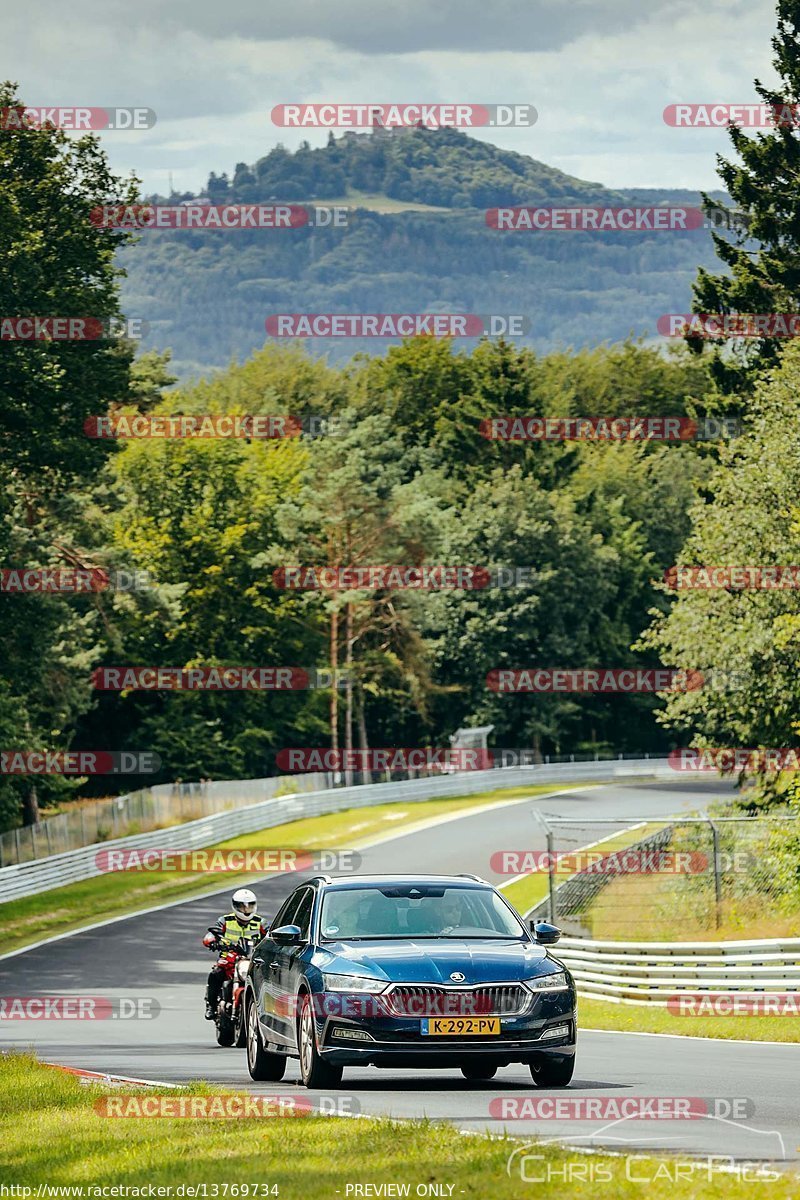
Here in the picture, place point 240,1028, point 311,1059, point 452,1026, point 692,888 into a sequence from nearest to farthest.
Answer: point 452,1026, point 311,1059, point 240,1028, point 692,888

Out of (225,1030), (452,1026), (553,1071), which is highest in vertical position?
(452,1026)

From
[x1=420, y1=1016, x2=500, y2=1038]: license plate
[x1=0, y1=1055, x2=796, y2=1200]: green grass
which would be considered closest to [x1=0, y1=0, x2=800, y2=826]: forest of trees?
[x1=420, y1=1016, x2=500, y2=1038]: license plate

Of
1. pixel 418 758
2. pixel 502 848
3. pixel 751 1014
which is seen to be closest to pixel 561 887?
pixel 751 1014

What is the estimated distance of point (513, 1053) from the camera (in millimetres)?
12805

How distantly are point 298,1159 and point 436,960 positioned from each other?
346cm

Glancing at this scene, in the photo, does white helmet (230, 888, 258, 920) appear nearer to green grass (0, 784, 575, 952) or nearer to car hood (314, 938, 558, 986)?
car hood (314, 938, 558, 986)

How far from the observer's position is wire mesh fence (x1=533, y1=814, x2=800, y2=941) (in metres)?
26.7

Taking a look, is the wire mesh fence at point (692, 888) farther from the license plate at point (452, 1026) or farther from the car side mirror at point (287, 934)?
the license plate at point (452, 1026)

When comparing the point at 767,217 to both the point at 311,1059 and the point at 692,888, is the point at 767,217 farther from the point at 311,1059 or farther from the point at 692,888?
the point at 311,1059


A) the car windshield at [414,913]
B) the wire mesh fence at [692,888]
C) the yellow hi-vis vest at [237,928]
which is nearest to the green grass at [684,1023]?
the wire mesh fence at [692,888]

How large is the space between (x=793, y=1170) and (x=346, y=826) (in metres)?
53.0

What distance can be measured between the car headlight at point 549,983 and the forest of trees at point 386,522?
2216 cm

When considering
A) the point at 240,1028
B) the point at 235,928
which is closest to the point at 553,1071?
the point at 235,928

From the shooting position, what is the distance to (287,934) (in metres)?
14.2
